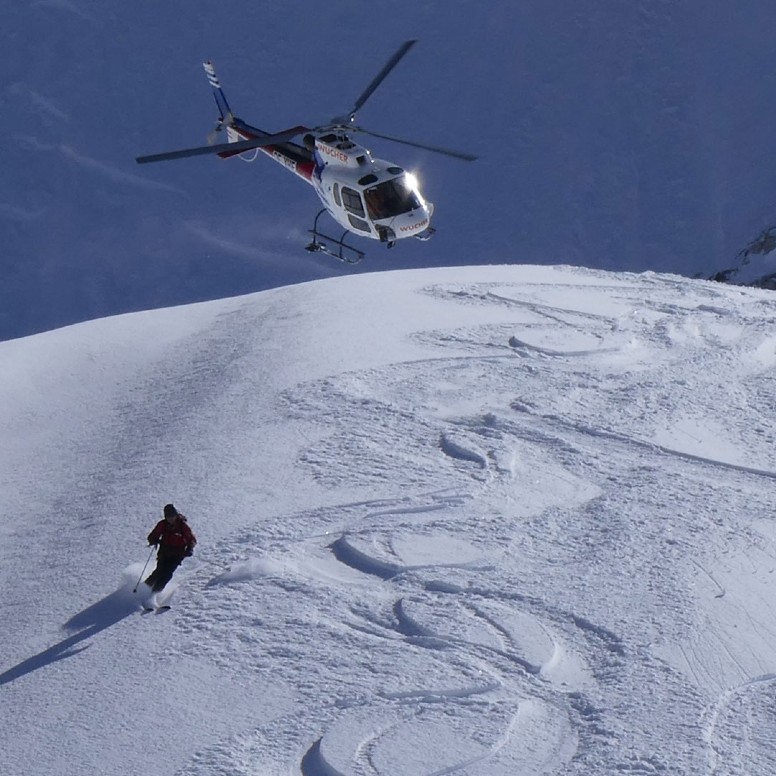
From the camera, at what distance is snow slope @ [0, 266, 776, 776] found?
324 inches

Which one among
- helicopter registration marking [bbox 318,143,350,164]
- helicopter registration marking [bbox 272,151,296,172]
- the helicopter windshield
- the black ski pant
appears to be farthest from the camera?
helicopter registration marking [bbox 272,151,296,172]

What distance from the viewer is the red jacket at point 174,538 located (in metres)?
9.72

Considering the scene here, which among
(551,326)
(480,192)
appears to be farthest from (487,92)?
(551,326)

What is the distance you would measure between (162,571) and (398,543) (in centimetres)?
218

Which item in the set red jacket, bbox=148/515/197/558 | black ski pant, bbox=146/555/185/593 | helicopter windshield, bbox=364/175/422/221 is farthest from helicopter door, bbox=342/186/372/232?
black ski pant, bbox=146/555/185/593

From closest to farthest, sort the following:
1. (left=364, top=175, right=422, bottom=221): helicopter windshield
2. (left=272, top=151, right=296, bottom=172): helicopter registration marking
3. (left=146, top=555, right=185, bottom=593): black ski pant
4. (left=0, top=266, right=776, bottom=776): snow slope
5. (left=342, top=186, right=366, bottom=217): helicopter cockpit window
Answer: (left=0, top=266, right=776, bottom=776): snow slope, (left=146, top=555, right=185, bottom=593): black ski pant, (left=364, top=175, right=422, bottom=221): helicopter windshield, (left=342, top=186, right=366, bottom=217): helicopter cockpit window, (left=272, top=151, right=296, bottom=172): helicopter registration marking

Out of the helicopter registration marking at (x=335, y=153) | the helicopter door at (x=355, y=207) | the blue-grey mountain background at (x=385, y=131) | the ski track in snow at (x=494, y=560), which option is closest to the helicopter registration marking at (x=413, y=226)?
the helicopter door at (x=355, y=207)

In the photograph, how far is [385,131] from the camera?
1495 inches

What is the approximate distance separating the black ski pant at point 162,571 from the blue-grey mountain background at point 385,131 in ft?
82.2

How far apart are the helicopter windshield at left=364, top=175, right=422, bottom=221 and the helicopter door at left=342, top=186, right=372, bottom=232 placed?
0.17 metres

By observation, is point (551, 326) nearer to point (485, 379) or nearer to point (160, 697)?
point (485, 379)

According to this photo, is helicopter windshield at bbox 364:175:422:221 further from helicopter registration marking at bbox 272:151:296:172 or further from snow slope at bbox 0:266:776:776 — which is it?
helicopter registration marking at bbox 272:151:296:172

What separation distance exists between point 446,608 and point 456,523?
1552 mm

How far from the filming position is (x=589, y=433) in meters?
13.5
